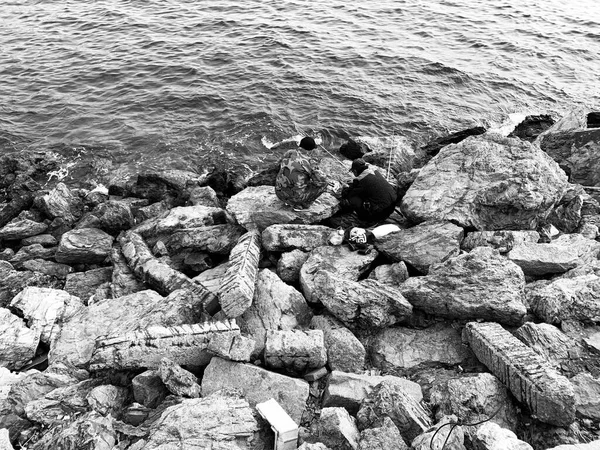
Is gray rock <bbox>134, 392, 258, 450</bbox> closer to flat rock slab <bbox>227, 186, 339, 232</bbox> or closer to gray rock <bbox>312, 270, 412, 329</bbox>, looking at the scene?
gray rock <bbox>312, 270, 412, 329</bbox>

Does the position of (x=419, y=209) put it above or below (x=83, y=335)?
above

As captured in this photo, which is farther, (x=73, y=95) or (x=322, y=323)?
(x=73, y=95)

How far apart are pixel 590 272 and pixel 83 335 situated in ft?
31.8

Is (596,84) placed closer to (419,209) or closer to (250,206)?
(419,209)

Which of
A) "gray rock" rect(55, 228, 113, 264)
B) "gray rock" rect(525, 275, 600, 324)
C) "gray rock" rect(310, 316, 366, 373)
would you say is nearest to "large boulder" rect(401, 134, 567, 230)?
"gray rock" rect(525, 275, 600, 324)

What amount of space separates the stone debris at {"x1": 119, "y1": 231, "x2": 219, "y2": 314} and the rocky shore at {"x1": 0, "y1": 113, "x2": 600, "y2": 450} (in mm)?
53

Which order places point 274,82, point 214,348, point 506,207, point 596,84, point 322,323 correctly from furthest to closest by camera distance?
point 596,84
point 274,82
point 506,207
point 322,323
point 214,348

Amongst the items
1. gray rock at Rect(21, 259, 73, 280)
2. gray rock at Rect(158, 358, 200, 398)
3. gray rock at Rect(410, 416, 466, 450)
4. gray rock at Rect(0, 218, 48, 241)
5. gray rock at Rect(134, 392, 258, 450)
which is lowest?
gray rock at Rect(21, 259, 73, 280)

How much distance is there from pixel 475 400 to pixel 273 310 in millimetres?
3613

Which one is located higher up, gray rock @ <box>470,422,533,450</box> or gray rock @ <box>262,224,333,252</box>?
gray rock @ <box>470,422,533,450</box>

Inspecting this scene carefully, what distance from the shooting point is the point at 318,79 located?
22594 mm

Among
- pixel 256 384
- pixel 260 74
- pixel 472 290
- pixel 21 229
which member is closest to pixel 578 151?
pixel 472 290

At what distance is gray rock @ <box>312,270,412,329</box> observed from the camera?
8195mm

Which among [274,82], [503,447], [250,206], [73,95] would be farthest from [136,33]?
[503,447]
